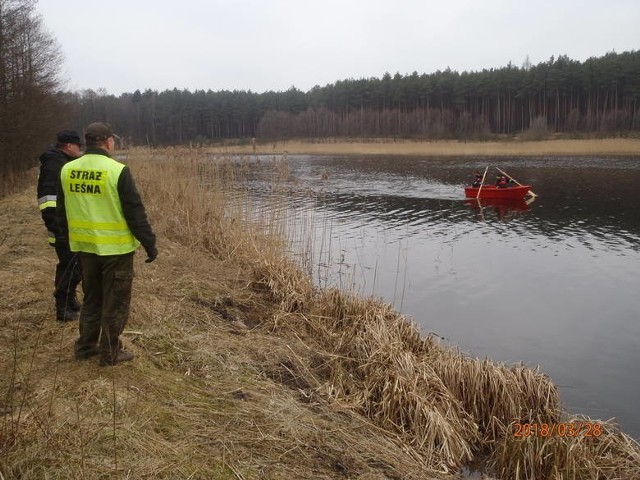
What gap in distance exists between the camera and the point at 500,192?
66.1ft

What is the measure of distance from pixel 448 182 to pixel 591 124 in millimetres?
45278

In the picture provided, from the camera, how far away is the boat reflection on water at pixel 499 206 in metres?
18.7

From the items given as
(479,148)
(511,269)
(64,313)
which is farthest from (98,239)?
(479,148)

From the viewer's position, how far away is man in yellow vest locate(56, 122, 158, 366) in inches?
139

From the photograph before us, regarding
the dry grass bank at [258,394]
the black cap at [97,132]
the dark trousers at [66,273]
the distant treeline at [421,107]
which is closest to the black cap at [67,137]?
the dark trousers at [66,273]

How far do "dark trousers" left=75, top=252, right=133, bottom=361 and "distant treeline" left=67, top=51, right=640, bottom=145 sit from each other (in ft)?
166

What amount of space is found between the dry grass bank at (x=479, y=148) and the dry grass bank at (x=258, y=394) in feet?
110

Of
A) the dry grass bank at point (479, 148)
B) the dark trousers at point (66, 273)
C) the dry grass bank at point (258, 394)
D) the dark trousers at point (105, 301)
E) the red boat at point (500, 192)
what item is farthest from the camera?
the dry grass bank at point (479, 148)

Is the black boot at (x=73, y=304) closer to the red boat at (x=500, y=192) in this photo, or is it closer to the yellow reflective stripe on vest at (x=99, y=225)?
the yellow reflective stripe on vest at (x=99, y=225)

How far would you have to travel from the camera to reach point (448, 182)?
2739 centimetres

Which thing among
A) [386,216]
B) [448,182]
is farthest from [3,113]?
[448,182]

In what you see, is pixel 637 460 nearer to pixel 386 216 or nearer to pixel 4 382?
pixel 4 382

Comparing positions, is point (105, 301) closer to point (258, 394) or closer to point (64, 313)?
point (64, 313)
